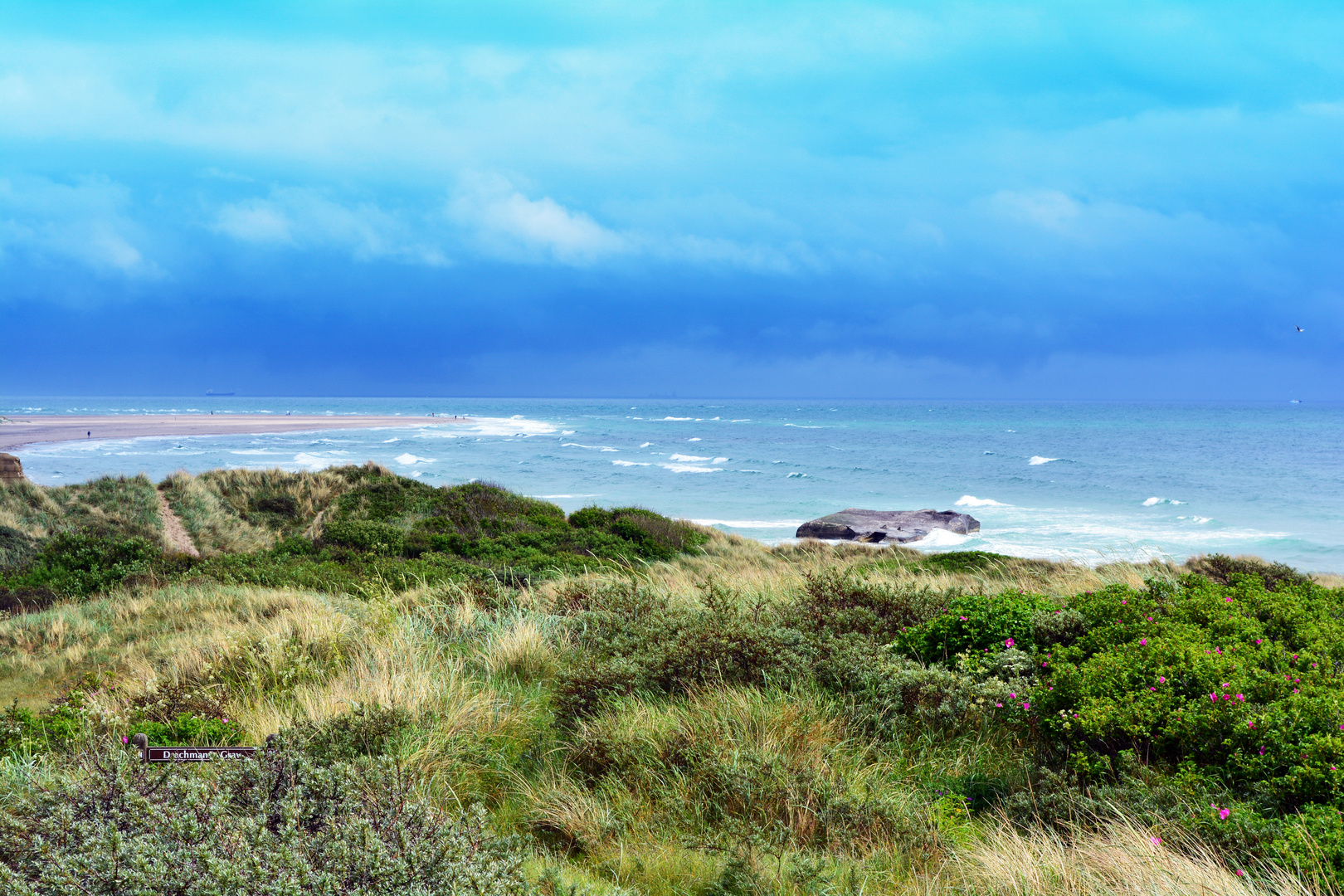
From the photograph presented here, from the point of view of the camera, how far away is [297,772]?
328 cm

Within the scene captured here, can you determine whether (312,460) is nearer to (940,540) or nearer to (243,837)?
(940,540)

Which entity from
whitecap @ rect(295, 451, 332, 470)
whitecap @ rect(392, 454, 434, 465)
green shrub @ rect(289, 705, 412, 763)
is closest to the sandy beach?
whitecap @ rect(295, 451, 332, 470)

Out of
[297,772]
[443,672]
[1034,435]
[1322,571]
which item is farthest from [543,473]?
[1034,435]

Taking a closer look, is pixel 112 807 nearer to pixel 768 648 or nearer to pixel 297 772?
pixel 297 772

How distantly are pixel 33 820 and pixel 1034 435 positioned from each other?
101m

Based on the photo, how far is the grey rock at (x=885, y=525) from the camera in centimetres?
2866

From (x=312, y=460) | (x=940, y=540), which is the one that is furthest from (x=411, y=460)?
(x=940, y=540)

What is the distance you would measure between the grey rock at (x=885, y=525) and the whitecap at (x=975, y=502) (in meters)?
6.14

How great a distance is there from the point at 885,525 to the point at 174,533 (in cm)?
2345

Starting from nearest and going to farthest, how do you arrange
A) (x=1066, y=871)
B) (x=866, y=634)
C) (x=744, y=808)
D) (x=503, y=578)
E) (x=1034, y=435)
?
1. (x=1066, y=871)
2. (x=744, y=808)
3. (x=866, y=634)
4. (x=503, y=578)
5. (x=1034, y=435)

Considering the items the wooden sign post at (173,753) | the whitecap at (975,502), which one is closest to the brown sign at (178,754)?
the wooden sign post at (173,753)

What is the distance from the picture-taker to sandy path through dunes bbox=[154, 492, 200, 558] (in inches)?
677

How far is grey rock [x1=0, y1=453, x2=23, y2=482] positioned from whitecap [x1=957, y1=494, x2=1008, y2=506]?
119 ft

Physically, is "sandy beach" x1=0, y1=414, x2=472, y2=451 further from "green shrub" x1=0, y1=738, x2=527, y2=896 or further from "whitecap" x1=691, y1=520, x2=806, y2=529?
"green shrub" x1=0, y1=738, x2=527, y2=896
